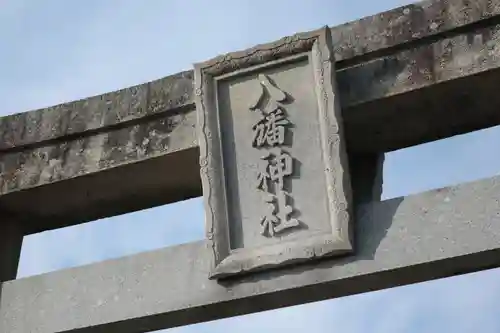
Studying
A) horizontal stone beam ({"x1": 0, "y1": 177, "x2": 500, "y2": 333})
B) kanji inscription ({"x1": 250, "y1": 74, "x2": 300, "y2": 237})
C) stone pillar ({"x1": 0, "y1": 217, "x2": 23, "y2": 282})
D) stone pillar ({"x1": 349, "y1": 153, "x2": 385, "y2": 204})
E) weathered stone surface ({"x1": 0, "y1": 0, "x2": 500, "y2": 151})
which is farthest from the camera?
stone pillar ({"x1": 0, "y1": 217, "x2": 23, "y2": 282})

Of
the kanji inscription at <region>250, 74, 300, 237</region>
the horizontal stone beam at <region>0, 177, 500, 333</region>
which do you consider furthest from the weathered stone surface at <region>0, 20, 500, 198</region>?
the horizontal stone beam at <region>0, 177, 500, 333</region>

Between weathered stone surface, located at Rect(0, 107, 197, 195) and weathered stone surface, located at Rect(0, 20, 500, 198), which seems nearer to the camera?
weathered stone surface, located at Rect(0, 20, 500, 198)

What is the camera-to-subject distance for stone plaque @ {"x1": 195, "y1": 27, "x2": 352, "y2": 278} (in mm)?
3387

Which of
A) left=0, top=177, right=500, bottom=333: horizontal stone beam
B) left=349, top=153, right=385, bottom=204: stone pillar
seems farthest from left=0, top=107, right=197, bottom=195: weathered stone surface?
left=349, top=153, right=385, bottom=204: stone pillar

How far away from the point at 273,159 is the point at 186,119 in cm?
47

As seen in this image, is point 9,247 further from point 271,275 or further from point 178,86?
point 271,275

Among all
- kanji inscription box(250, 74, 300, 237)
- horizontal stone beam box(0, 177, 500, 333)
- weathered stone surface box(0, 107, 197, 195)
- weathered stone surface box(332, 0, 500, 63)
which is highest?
weathered stone surface box(332, 0, 500, 63)

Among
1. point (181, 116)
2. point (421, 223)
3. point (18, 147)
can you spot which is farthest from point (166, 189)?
point (421, 223)

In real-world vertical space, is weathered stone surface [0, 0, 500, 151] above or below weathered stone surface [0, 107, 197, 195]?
above

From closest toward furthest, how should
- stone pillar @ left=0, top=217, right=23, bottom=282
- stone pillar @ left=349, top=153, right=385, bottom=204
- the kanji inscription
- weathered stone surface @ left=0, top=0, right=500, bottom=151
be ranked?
the kanji inscription → weathered stone surface @ left=0, top=0, right=500, bottom=151 → stone pillar @ left=349, top=153, right=385, bottom=204 → stone pillar @ left=0, top=217, right=23, bottom=282

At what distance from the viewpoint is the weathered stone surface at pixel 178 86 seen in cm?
355

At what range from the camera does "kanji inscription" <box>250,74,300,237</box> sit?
344cm

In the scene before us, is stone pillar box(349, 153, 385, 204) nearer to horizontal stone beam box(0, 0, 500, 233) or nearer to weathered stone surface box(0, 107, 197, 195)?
horizontal stone beam box(0, 0, 500, 233)

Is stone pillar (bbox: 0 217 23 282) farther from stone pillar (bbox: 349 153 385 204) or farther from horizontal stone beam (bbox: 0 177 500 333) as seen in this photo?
stone pillar (bbox: 349 153 385 204)
